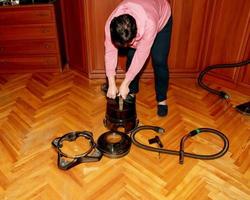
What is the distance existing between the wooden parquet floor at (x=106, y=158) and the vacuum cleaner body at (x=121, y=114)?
11 cm

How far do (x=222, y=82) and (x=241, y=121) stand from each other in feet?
1.58

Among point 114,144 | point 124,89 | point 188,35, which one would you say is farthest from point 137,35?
point 188,35

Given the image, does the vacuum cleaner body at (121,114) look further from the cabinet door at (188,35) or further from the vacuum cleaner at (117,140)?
the cabinet door at (188,35)

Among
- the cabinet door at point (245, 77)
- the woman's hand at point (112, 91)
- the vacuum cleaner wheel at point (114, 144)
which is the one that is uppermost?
the woman's hand at point (112, 91)

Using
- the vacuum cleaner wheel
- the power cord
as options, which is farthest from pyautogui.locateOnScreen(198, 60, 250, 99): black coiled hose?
the vacuum cleaner wheel

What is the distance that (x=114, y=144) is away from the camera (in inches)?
61.1

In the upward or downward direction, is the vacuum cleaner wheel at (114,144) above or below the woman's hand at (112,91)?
below

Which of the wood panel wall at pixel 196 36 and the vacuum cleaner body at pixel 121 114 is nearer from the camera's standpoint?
the vacuum cleaner body at pixel 121 114

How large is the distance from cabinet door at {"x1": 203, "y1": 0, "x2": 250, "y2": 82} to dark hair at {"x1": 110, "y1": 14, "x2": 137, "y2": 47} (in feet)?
3.48

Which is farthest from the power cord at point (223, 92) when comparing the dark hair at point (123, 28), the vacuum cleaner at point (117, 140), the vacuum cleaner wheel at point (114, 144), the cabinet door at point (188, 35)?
the dark hair at point (123, 28)

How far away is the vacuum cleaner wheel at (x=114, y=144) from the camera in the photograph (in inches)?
60.9

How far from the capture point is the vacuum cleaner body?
1568 mm

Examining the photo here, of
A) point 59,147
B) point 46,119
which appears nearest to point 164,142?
point 59,147

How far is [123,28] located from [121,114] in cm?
53
